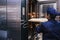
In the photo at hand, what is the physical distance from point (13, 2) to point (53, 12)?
499mm

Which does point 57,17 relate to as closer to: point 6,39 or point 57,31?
point 57,31

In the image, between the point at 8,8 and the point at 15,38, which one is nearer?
the point at 8,8

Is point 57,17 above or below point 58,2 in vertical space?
below

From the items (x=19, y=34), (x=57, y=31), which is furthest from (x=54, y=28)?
(x=19, y=34)

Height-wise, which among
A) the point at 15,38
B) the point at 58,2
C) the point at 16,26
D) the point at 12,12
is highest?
the point at 58,2

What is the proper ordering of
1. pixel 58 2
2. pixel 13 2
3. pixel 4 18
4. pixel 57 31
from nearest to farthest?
1. pixel 4 18
2. pixel 13 2
3. pixel 57 31
4. pixel 58 2

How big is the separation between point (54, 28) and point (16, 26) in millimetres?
464

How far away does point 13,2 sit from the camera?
1283 millimetres

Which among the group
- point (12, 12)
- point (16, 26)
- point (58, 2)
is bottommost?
point (16, 26)

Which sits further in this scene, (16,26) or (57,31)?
(57,31)

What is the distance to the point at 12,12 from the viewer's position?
4.22 feet

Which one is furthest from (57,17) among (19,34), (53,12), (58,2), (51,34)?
(58,2)

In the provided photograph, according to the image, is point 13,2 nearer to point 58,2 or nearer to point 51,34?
point 51,34

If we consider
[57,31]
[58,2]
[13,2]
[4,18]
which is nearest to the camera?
[4,18]
